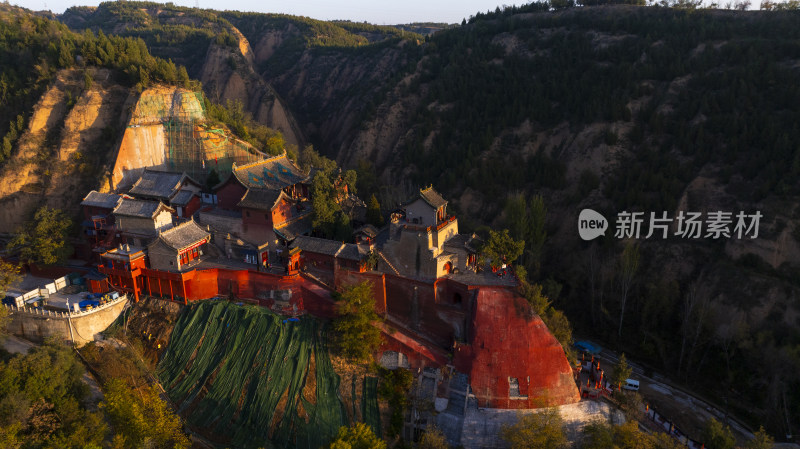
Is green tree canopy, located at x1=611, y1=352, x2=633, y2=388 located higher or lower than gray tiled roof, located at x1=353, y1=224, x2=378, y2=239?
lower

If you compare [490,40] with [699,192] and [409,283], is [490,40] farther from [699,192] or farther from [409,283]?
[409,283]

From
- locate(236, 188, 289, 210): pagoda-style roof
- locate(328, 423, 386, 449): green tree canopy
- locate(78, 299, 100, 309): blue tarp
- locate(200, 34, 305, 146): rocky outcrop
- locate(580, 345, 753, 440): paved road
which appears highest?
locate(200, 34, 305, 146): rocky outcrop

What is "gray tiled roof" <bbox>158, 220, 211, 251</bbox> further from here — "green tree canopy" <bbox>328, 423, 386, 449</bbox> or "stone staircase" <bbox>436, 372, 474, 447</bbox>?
"stone staircase" <bbox>436, 372, 474, 447</bbox>

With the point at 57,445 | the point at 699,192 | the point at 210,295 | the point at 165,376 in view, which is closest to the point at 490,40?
the point at 699,192

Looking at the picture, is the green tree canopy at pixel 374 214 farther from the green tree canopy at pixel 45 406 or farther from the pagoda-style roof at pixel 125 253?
the green tree canopy at pixel 45 406

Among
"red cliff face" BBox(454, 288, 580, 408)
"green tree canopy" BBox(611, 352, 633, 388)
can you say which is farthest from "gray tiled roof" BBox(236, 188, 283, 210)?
"green tree canopy" BBox(611, 352, 633, 388)

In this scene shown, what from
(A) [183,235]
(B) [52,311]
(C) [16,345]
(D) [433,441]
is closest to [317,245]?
(A) [183,235]

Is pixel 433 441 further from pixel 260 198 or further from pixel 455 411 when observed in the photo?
pixel 260 198
